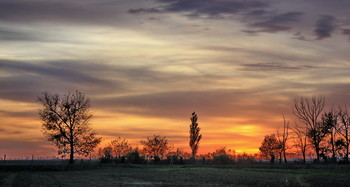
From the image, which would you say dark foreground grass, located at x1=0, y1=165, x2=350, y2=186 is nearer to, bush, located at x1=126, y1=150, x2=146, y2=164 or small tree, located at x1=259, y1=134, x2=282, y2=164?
bush, located at x1=126, y1=150, x2=146, y2=164

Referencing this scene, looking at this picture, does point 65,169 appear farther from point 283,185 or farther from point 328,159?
point 328,159

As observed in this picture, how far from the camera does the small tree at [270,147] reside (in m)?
120

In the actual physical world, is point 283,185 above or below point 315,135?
below

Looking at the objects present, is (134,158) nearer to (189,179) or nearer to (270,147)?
(270,147)

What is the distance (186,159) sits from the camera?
11338 cm

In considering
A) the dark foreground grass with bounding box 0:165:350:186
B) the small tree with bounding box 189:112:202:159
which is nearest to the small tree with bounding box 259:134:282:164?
the small tree with bounding box 189:112:202:159

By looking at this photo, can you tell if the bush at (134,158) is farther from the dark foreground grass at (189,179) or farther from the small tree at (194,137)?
the dark foreground grass at (189,179)

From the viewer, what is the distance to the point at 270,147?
12056 cm

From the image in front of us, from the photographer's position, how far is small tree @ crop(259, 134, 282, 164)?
392 feet

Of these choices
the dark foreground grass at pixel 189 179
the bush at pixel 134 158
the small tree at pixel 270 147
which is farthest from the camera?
the small tree at pixel 270 147

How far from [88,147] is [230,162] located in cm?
3741

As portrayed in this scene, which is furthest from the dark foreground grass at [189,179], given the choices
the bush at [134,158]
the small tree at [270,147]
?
the small tree at [270,147]

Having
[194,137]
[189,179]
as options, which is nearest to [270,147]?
[194,137]

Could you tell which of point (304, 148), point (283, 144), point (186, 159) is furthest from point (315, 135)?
point (186, 159)
